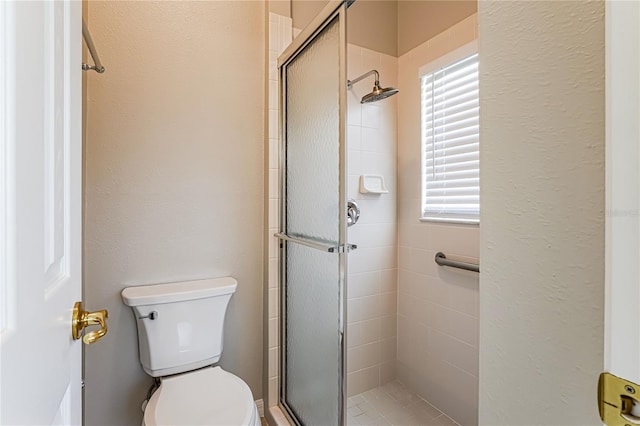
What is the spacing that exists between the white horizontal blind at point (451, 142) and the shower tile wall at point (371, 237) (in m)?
0.24

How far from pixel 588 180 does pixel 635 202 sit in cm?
8

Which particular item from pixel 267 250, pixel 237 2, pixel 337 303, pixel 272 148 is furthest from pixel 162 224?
pixel 237 2

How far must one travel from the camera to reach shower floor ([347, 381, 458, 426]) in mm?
1727

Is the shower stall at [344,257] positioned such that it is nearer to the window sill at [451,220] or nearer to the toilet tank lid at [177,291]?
the window sill at [451,220]

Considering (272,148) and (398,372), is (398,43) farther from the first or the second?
(398,372)

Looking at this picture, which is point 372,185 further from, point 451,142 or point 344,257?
point 344,257

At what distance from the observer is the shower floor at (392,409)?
1.73 meters

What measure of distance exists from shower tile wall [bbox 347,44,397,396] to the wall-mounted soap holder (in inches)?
1.2

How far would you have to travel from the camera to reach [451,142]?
5.73ft

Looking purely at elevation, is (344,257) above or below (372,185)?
below

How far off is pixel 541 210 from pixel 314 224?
101 centimetres

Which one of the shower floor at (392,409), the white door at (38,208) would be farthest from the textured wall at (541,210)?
the shower floor at (392,409)

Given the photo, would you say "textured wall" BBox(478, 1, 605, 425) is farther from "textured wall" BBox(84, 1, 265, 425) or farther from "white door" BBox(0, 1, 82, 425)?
"textured wall" BBox(84, 1, 265, 425)

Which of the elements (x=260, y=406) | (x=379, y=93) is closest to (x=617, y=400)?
(x=379, y=93)
